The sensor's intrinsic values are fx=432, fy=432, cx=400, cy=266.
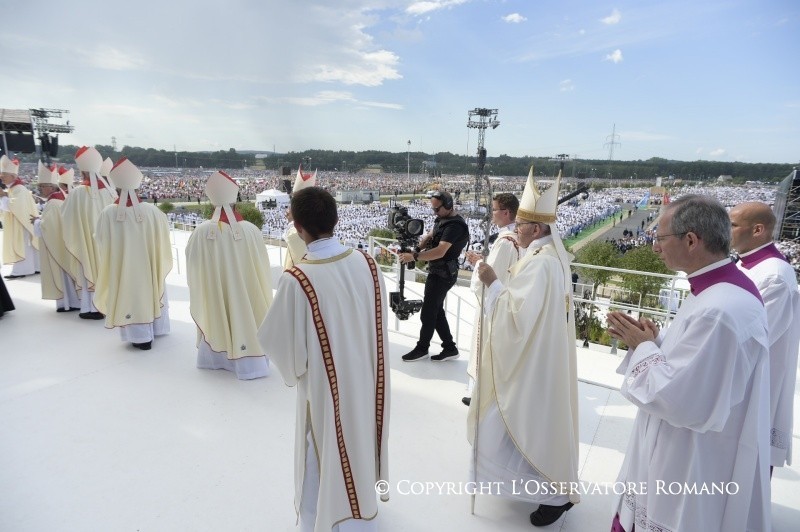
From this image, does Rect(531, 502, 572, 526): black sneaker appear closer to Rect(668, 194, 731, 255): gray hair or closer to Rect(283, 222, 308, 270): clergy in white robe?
Rect(668, 194, 731, 255): gray hair

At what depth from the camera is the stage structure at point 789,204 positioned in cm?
1747

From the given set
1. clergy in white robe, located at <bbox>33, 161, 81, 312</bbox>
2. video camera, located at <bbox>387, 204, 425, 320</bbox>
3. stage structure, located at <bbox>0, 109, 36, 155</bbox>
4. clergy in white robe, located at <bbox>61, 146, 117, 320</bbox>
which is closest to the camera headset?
video camera, located at <bbox>387, 204, 425, 320</bbox>

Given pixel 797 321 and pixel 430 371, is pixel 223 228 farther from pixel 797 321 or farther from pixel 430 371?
pixel 797 321

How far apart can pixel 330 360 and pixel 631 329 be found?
1.33 m

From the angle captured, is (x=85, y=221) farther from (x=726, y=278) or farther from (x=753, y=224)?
(x=753, y=224)

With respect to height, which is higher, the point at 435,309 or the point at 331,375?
the point at 331,375

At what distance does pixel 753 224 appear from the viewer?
2646 mm

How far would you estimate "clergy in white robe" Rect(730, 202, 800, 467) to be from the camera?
2.48 meters

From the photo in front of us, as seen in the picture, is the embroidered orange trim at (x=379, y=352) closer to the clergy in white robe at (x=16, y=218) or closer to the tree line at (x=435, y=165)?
the clergy in white robe at (x=16, y=218)

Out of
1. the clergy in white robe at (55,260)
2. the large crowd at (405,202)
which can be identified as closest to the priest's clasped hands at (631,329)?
the clergy in white robe at (55,260)

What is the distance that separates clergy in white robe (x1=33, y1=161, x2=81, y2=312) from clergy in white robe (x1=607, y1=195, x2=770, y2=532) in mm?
6981

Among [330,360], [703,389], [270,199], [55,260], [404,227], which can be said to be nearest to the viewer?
[703,389]

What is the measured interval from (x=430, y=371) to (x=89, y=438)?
2.99 metres

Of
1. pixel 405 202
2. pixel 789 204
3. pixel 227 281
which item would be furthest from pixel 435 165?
pixel 227 281
